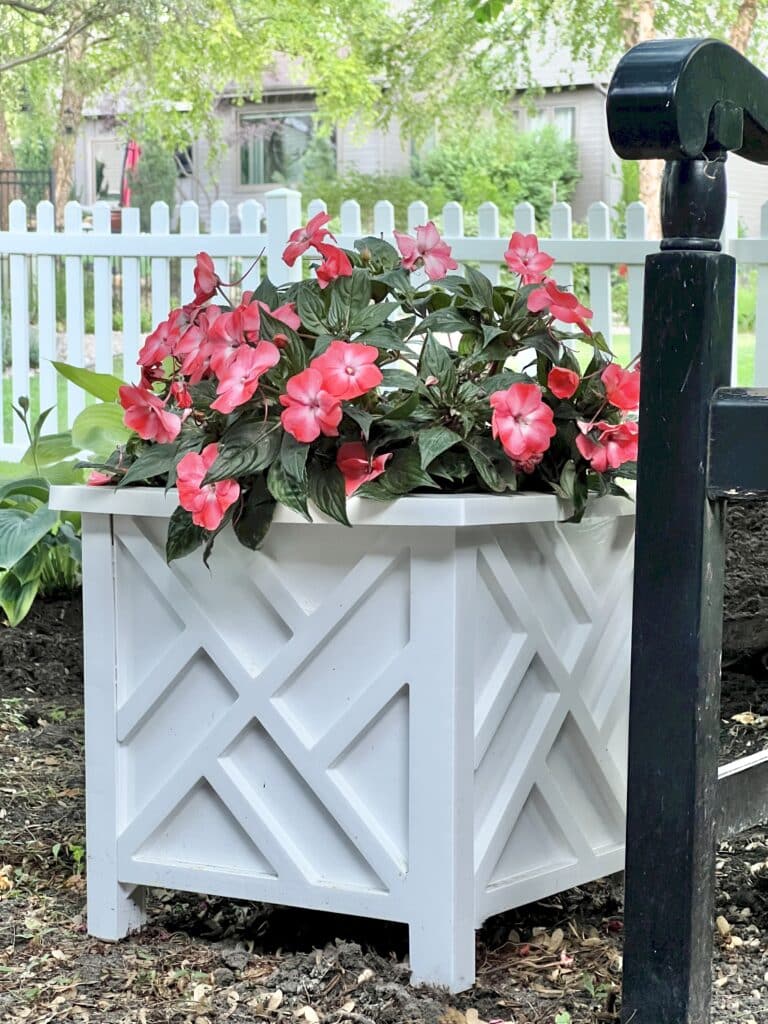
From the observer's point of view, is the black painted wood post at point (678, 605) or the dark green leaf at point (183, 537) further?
the dark green leaf at point (183, 537)

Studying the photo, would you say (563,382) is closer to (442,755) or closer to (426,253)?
(426,253)

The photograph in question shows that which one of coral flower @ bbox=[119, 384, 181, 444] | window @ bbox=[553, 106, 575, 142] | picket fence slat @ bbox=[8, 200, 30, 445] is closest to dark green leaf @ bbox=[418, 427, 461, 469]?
coral flower @ bbox=[119, 384, 181, 444]

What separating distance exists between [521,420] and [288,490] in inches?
10.4

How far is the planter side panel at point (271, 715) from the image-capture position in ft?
4.73

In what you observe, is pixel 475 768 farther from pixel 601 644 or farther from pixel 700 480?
pixel 700 480

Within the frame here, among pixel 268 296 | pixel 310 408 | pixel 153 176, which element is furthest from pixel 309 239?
pixel 153 176

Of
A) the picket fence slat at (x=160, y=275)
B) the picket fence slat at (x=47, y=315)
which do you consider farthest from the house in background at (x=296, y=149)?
the picket fence slat at (x=160, y=275)

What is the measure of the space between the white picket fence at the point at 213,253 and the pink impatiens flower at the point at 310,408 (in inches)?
132

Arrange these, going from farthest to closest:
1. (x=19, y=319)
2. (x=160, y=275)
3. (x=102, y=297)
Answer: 1. (x=19, y=319)
2. (x=102, y=297)
3. (x=160, y=275)

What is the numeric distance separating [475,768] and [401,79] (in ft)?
59.3

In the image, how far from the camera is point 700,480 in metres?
1.12

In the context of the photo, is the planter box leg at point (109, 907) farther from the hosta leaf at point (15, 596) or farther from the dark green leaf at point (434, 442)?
the hosta leaf at point (15, 596)

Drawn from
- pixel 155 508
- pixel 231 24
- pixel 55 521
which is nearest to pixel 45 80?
pixel 231 24

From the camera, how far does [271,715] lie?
149cm
